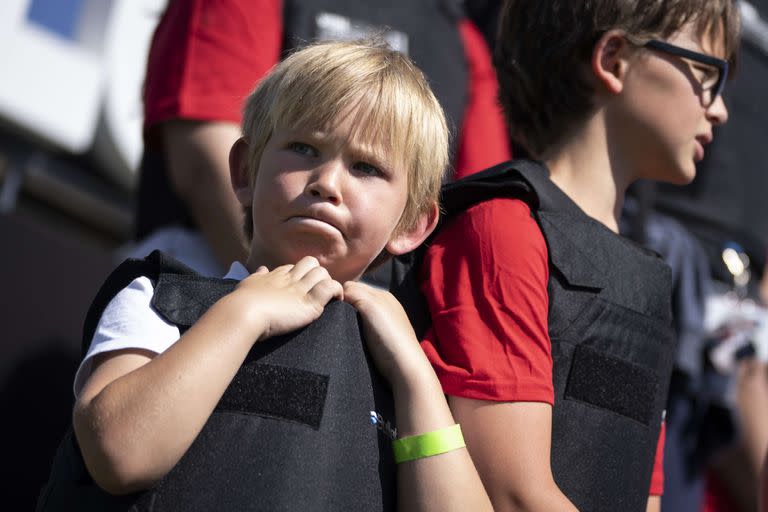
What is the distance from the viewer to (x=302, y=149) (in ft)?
6.03

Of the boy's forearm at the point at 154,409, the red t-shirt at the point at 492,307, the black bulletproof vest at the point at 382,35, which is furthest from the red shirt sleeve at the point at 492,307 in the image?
the black bulletproof vest at the point at 382,35

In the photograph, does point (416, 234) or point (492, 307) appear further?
point (416, 234)

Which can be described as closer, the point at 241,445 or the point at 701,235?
the point at 241,445

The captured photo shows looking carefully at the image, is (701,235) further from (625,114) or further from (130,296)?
(130,296)

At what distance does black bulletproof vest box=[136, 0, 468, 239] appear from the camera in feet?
8.89

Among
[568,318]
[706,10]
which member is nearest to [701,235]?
[706,10]

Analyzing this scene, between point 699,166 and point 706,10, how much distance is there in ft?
6.30

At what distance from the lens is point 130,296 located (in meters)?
1.66

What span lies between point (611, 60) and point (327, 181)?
0.76 meters

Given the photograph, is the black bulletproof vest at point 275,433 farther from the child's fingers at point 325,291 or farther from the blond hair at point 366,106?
the blond hair at point 366,106

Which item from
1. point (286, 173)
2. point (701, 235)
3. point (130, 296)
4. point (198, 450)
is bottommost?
point (701, 235)

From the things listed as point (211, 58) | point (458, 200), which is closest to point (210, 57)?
point (211, 58)

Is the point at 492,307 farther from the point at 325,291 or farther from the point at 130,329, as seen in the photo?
the point at 130,329

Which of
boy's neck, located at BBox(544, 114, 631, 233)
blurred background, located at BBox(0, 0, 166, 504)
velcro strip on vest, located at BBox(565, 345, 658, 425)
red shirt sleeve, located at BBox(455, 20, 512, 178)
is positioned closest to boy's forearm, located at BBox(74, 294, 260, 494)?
velcro strip on vest, located at BBox(565, 345, 658, 425)
